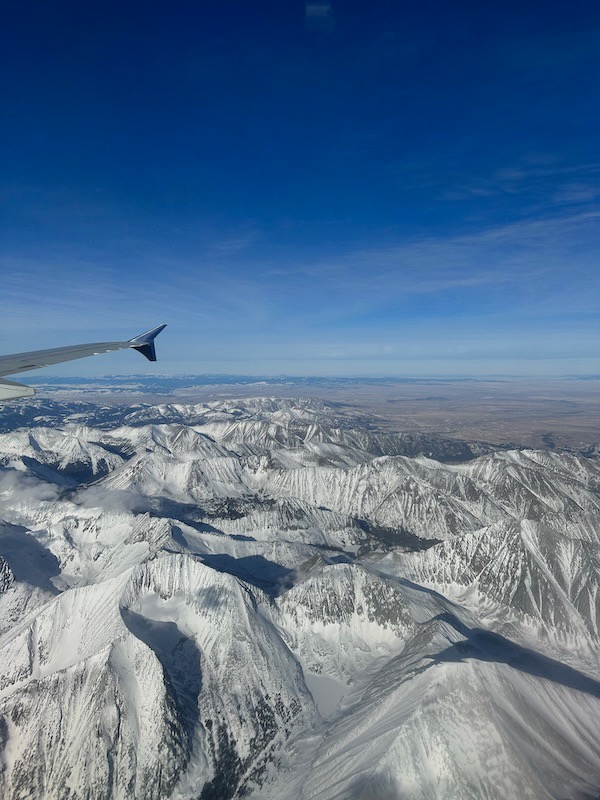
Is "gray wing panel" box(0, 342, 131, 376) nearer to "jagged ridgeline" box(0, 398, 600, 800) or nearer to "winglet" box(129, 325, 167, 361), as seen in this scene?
"winglet" box(129, 325, 167, 361)

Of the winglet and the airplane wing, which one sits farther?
the winglet

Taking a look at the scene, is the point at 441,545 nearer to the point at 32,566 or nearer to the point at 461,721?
the point at 461,721

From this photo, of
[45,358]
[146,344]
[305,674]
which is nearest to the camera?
[45,358]

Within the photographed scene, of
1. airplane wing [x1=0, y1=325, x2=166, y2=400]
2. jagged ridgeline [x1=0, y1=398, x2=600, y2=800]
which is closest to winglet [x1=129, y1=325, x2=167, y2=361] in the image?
airplane wing [x1=0, y1=325, x2=166, y2=400]

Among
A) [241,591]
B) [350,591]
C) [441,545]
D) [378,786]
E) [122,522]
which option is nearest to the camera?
[378,786]

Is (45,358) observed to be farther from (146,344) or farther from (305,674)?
(305,674)

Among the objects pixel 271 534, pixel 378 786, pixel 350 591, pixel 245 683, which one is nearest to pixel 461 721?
pixel 378 786

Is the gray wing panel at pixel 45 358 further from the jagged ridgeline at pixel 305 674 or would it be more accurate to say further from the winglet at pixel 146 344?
the jagged ridgeline at pixel 305 674

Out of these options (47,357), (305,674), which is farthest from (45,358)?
(305,674)
